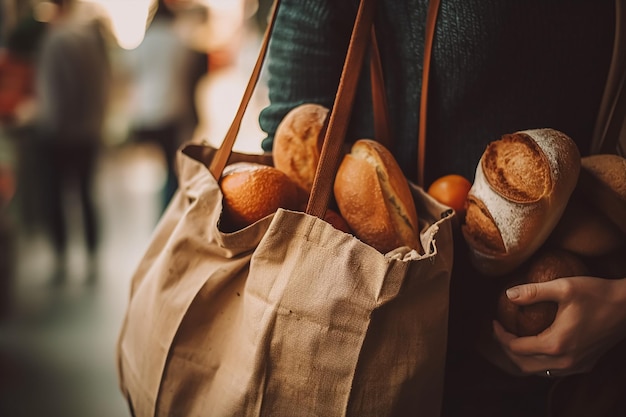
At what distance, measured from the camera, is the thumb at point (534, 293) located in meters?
0.60

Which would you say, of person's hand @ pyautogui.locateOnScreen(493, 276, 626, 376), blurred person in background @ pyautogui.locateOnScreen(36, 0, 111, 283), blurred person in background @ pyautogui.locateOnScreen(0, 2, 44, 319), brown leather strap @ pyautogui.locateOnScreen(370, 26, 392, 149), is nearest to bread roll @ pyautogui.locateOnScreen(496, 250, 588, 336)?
person's hand @ pyautogui.locateOnScreen(493, 276, 626, 376)

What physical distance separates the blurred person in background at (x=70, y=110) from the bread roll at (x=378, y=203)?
2691 millimetres

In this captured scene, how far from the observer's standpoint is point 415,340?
0.59 meters

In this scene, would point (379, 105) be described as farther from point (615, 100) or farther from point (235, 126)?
point (615, 100)

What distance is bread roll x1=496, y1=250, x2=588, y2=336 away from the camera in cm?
62

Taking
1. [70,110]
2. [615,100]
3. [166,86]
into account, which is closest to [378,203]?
[615,100]

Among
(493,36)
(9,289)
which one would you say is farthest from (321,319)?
(9,289)

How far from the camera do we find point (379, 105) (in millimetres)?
729

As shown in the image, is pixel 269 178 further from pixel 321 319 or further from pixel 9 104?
pixel 9 104

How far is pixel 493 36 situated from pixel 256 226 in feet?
1.42

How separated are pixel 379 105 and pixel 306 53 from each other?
153mm

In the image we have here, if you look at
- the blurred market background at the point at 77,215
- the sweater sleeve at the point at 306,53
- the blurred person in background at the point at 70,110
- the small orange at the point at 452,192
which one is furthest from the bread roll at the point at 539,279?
the blurred person in background at the point at 70,110

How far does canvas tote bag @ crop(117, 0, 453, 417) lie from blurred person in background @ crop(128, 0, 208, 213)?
9.02ft

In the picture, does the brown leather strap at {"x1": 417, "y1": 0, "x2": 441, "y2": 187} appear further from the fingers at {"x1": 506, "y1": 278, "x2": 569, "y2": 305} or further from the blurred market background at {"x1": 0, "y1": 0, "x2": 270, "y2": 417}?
the blurred market background at {"x1": 0, "y1": 0, "x2": 270, "y2": 417}
